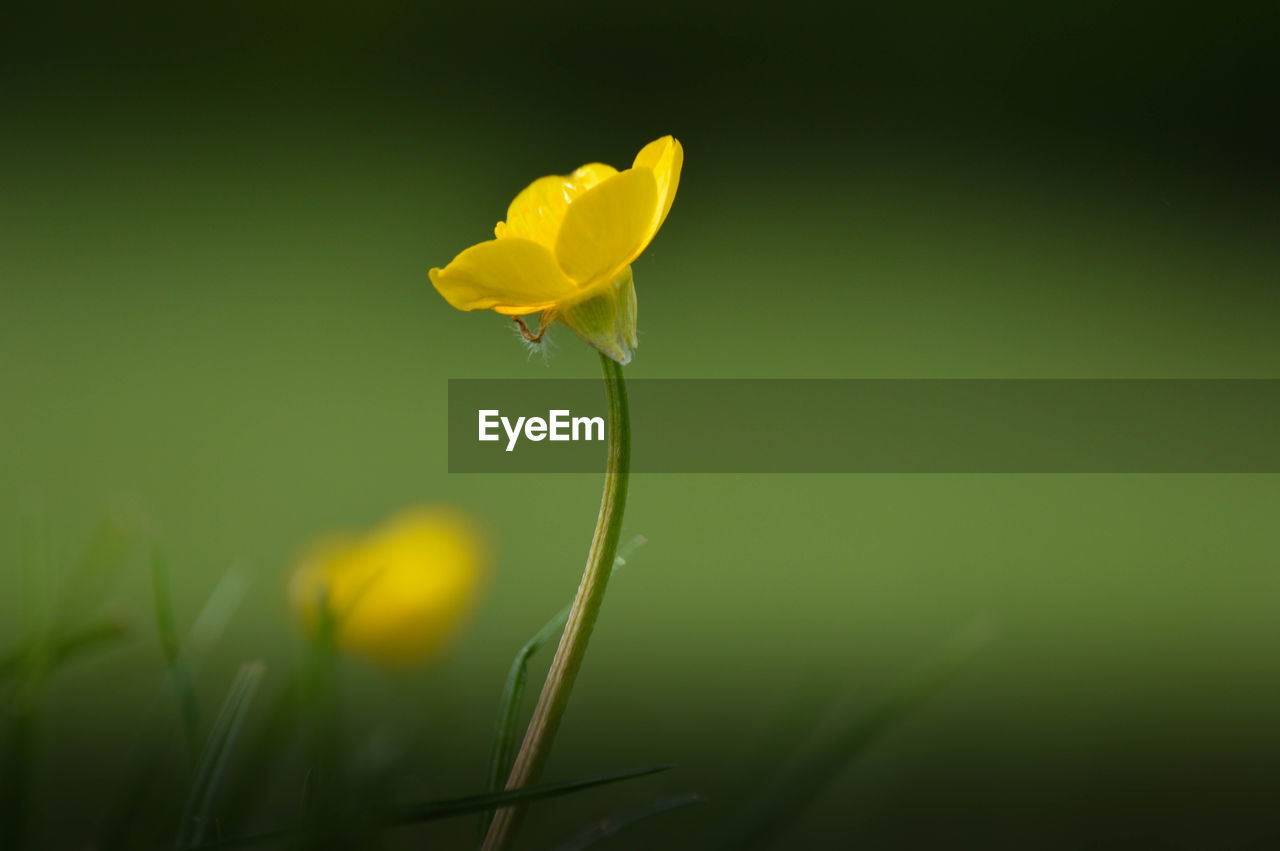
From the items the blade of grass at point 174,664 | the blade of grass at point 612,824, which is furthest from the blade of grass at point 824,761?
the blade of grass at point 174,664

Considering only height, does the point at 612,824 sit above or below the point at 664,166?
below

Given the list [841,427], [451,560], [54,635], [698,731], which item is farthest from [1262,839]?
[841,427]

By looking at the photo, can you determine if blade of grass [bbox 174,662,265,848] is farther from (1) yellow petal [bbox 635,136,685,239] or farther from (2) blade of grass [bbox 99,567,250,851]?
(1) yellow petal [bbox 635,136,685,239]

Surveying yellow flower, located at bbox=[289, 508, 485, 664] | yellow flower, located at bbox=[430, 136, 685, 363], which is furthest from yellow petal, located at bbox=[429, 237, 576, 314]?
yellow flower, located at bbox=[289, 508, 485, 664]

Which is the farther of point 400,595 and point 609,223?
point 400,595

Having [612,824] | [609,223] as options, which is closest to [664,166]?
[609,223]

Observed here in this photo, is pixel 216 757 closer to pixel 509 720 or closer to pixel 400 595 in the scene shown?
pixel 509 720

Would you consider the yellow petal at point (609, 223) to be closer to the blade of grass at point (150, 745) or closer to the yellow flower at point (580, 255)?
the yellow flower at point (580, 255)

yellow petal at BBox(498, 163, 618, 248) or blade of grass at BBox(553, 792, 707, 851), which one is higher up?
yellow petal at BBox(498, 163, 618, 248)
